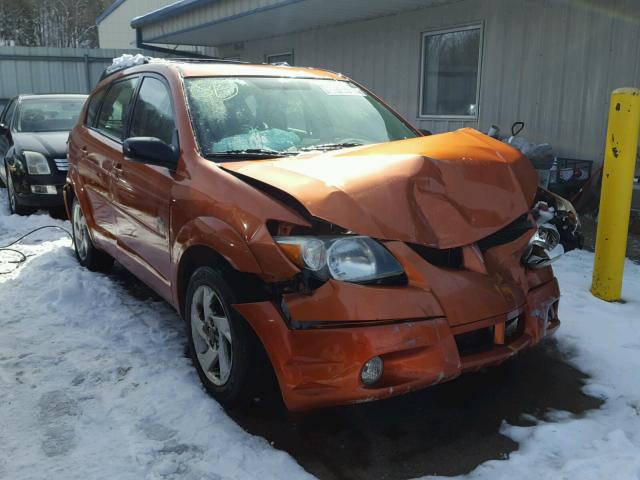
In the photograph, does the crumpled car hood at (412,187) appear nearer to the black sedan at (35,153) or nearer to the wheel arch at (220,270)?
the wheel arch at (220,270)

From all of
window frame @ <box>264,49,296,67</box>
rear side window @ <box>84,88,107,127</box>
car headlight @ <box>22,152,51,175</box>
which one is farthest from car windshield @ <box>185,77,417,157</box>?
window frame @ <box>264,49,296,67</box>

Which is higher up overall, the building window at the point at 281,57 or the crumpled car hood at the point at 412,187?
the building window at the point at 281,57

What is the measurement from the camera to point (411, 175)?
2760mm

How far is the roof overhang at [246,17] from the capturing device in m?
9.00

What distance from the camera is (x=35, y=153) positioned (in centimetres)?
768

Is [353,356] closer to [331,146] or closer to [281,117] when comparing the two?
[331,146]

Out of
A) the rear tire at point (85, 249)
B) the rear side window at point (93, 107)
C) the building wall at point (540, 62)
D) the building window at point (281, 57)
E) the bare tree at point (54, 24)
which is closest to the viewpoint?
the rear side window at point (93, 107)

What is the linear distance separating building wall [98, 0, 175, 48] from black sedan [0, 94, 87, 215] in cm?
1761

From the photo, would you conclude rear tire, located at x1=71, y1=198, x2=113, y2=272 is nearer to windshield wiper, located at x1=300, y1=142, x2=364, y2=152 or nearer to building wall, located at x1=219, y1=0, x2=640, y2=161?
windshield wiper, located at x1=300, y1=142, x2=364, y2=152

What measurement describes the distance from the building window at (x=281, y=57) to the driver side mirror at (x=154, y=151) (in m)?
9.33

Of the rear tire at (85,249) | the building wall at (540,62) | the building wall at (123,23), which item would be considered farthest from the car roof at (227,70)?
the building wall at (123,23)

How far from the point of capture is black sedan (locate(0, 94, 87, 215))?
7520 millimetres

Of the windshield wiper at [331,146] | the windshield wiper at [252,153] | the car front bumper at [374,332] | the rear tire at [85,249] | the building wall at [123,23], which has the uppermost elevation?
the building wall at [123,23]

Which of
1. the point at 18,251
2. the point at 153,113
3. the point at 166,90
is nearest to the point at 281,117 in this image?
the point at 166,90
